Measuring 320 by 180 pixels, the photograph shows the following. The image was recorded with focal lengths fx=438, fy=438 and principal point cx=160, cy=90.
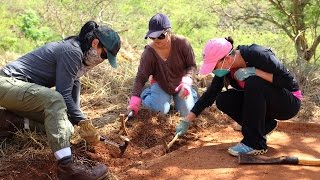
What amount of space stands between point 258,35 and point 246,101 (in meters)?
6.64

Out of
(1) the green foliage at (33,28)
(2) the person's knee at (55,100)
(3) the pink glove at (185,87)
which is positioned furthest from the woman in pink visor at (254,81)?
(1) the green foliage at (33,28)

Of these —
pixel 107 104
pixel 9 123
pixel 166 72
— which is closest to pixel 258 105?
pixel 166 72

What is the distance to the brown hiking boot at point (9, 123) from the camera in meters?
3.28

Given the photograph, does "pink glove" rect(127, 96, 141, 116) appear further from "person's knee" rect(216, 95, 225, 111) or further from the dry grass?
"person's knee" rect(216, 95, 225, 111)

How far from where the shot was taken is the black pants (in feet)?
9.53

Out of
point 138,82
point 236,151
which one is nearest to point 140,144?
point 138,82

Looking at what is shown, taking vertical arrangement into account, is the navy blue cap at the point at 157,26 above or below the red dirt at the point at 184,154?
above

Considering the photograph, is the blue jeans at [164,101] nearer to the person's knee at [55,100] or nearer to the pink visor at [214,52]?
the pink visor at [214,52]

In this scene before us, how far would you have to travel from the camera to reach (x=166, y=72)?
4039 millimetres

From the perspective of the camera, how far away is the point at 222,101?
3.23 meters

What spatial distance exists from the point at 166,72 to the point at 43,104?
58.2 inches

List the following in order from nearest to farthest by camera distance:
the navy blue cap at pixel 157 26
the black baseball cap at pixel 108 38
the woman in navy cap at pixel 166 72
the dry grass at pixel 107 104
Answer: the black baseball cap at pixel 108 38 < the dry grass at pixel 107 104 < the navy blue cap at pixel 157 26 < the woman in navy cap at pixel 166 72

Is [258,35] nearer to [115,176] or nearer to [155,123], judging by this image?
[155,123]

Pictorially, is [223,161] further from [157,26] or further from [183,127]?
[157,26]
